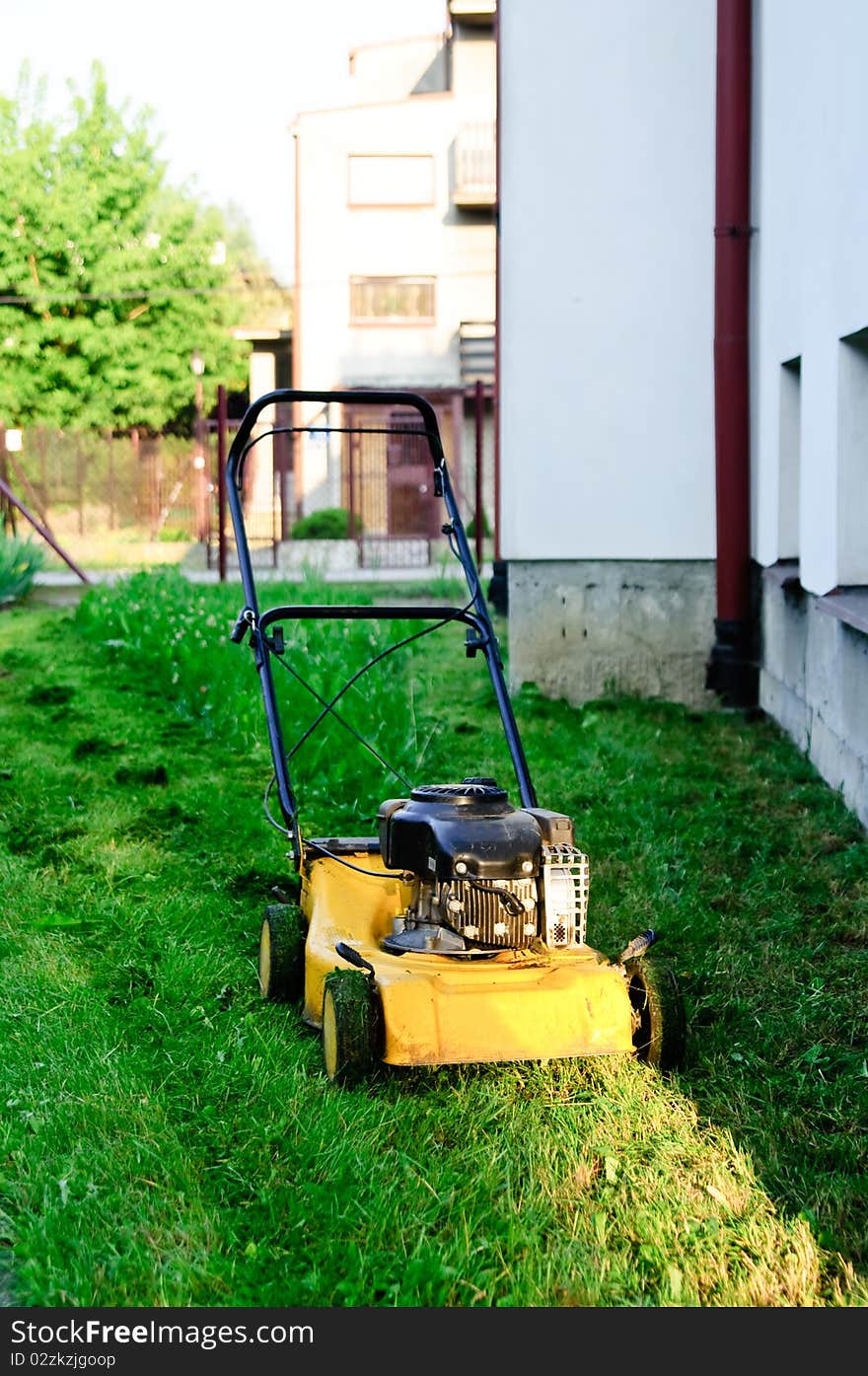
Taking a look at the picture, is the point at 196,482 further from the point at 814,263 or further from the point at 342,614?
the point at 342,614

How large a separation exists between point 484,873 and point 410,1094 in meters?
0.46

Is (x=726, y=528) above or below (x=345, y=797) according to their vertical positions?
above

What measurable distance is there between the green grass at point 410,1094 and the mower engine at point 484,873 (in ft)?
0.97

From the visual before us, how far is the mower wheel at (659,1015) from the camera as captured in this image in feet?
10.7

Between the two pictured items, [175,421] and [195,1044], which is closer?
[195,1044]

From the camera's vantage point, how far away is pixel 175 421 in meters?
34.4

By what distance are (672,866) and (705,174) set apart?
3972 mm

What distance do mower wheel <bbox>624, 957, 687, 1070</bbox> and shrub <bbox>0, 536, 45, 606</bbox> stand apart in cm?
949

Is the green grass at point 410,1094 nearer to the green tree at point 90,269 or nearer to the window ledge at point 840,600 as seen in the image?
the window ledge at point 840,600

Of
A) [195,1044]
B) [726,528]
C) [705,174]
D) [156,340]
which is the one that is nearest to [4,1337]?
[195,1044]

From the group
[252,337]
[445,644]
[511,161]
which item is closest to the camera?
[511,161]

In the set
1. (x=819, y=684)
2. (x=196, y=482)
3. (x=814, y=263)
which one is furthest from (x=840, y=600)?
(x=196, y=482)

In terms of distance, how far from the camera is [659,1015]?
327 centimetres

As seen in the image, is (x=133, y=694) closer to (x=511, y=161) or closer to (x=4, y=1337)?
(x=511, y=161)
